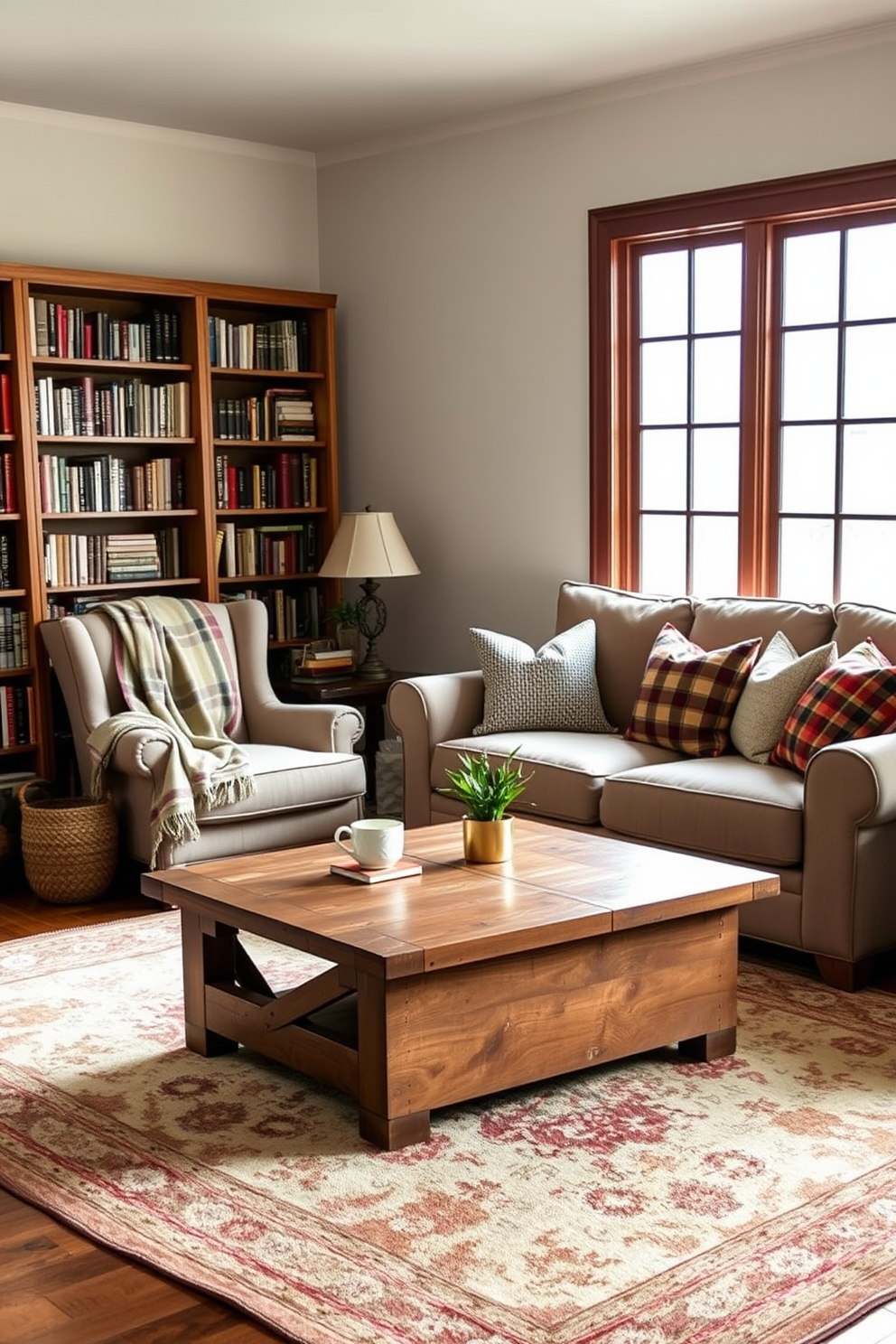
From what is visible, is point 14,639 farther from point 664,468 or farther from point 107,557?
point 664,468

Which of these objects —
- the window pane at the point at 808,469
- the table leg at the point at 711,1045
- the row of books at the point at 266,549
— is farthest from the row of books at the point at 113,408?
the table leg at the point at 711,1045

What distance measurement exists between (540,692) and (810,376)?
143 centimetres

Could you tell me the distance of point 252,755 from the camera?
5.34m

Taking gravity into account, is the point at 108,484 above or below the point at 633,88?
below

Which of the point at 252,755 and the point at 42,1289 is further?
the point at 252,755

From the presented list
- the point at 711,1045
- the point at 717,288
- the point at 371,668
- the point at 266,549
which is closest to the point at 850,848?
the point at 711,1045

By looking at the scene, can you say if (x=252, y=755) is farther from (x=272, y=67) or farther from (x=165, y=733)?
(x=272, y=67)

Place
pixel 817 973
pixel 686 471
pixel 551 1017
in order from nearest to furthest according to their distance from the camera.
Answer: pixel 551 1017, pixel 817 973, pixel 686 471

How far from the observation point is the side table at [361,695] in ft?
19.9

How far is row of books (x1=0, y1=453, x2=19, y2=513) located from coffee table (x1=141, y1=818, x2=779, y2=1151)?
2305 mm

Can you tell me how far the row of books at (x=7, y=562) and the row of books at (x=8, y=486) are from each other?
0.12 m

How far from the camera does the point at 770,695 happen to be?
4.64 meters

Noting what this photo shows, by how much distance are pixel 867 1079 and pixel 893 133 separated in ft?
9.89

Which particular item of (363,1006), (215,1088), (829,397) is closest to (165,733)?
(215,1088)
